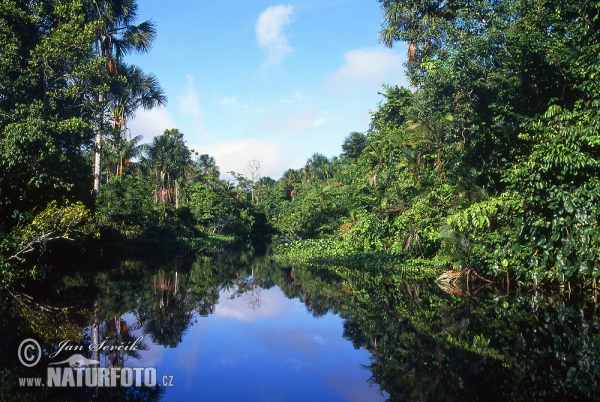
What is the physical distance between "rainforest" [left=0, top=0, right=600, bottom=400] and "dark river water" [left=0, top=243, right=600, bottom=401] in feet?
0.18

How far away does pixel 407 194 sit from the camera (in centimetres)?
1997

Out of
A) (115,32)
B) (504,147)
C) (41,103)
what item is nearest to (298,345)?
(504,147)

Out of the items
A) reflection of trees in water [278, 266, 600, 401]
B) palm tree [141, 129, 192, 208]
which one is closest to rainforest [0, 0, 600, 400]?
reflection of trees in water [278, 266, 600, 401]

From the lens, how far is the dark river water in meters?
5.58

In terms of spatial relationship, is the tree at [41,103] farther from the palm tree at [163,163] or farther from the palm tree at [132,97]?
the palm tree at [163,163]

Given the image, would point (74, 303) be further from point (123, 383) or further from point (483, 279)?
point (483, 279)

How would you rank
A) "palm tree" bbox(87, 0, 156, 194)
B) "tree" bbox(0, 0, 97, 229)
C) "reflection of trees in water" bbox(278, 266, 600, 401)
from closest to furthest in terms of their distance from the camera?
1. "reflection of trees in water" bbox(278, 266, 600, 401)
2. "tree" bbox(0, 0, 97, 229)
3. "palm tree" bbox(87, 0, 156, 194)

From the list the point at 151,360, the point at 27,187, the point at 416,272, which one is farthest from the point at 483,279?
the point at 27,187

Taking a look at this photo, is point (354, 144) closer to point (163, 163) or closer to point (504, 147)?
point (163, 163)

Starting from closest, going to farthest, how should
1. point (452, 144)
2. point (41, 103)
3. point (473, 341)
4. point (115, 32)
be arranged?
point (473, 341) → point (41, 103) → point (452, 144) → point (115, 32)

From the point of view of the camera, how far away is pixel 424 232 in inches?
703

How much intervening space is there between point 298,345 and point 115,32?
22742 millimetres

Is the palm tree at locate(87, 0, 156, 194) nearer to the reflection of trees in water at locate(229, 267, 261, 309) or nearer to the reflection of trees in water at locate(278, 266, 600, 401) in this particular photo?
the reflection of trees in water at locate(229, 267, 261, 309)

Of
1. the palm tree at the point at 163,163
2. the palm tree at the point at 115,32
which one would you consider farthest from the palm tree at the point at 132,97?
the palm tree at the point at 163,163
